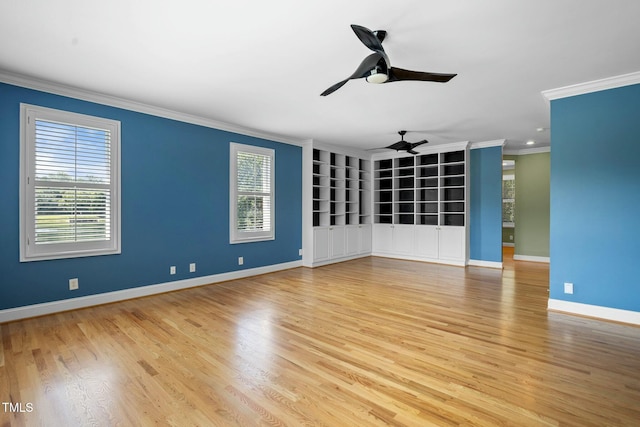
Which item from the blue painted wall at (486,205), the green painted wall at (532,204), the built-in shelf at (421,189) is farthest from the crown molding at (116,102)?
the green painted wall at (532,204)

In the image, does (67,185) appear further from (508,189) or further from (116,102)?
(508,189)

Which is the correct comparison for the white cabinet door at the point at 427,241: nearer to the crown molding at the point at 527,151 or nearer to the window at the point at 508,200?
the crown molding at the point at 527,151

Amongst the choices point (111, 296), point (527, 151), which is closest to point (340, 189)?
point (527, 151)

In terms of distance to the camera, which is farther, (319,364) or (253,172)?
(253,172)

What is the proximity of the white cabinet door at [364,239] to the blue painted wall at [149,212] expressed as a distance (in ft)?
8.56

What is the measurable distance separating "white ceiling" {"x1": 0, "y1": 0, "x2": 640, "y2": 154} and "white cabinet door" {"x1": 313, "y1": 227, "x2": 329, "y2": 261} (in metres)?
2.96

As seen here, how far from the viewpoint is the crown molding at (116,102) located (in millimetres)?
3434

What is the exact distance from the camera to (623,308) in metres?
3.48

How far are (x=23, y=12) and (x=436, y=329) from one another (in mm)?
4379

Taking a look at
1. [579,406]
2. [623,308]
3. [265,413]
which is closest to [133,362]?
[265,413]

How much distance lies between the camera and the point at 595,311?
3629 millimetres

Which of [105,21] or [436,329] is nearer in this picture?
[105,21]

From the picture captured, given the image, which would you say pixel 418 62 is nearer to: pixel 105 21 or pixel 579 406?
pixel 105 21

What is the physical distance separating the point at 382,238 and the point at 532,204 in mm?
3669
